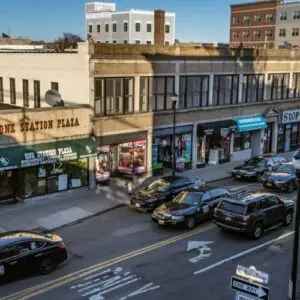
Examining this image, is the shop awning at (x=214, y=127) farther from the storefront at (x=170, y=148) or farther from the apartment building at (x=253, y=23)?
the apartment building at (x=253, y=23)

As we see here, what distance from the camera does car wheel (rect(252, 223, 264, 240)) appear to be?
21.2 m

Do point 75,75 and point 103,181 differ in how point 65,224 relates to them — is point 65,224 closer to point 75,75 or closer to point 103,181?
point 103,181

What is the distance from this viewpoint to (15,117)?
25.0 metres

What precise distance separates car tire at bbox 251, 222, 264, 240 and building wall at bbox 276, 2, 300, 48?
304 ft

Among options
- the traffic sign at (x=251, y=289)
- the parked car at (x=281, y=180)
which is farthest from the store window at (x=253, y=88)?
the traffic sign at (x=251, y=289)

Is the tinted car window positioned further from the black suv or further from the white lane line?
the white lane line

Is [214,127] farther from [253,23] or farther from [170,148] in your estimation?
[253,23]

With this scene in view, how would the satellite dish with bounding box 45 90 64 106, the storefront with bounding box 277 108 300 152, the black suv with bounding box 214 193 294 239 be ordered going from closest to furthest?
→ the black suv with bounding box 214 193 294 239, the satellite dish with bounding box 45 90 64 106, the storefront with bounding box 277 108 300 152

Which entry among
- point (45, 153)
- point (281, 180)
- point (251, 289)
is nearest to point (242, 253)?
point (251, 289)

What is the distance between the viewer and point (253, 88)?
1615 inches

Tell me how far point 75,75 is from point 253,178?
1376cm

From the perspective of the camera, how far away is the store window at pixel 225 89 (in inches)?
1485

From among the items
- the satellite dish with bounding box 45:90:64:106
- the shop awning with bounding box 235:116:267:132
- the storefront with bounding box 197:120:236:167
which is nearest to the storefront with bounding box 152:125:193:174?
the storefront with bounding box 197:120:236:167

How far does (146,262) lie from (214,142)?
21.1 metres
